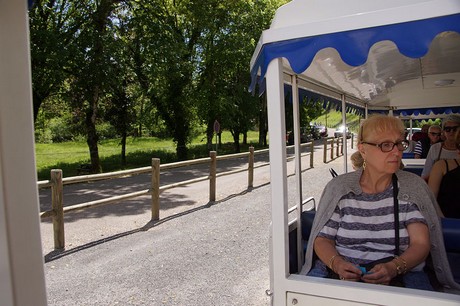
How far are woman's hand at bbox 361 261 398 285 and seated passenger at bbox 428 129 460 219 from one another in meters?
1.58

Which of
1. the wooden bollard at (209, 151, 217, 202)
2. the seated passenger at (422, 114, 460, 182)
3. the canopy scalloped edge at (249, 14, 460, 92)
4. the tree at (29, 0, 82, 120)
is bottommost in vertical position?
the wooden bollard at (209, 151, 217, 202)

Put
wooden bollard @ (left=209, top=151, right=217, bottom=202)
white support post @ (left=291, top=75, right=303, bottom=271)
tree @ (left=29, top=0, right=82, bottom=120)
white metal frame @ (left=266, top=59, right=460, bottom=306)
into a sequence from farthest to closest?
tree @ (left=29, top=0, right=82, bottom=120)
wooden bollard @ (left=209, top=151, right=217, bottom=202)
white support post @ (left=291, top=75, right=303, bottom=271)
white metal frame @ (left=266, top=59, right=460, bottom=306)

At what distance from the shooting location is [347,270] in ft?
7.53

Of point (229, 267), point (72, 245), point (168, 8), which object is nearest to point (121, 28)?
point (168, 8)

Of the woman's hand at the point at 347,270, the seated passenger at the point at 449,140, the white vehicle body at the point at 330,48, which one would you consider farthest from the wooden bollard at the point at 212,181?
the woman's hand at the point at 347,270

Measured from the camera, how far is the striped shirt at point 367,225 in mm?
2373

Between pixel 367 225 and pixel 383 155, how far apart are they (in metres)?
0.43

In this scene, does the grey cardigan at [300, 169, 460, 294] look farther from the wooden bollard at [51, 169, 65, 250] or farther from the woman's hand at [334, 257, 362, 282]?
the wooden bollard at [51, 169, 65, 250]

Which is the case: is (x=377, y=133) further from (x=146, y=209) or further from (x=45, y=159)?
(x=45, y=159)

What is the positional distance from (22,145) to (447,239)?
2.67m

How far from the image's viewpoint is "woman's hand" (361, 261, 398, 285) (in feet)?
7.29

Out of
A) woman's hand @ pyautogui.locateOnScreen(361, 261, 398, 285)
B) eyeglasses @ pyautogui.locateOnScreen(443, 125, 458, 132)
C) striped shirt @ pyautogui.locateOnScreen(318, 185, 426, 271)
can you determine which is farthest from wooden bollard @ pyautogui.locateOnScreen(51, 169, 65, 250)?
eyeglasses @ pyautogui.locateOnScreen(443, 125, 458, 132)

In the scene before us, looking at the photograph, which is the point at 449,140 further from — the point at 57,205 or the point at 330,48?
the point at 57,205

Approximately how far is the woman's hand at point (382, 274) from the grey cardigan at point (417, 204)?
38 cm
